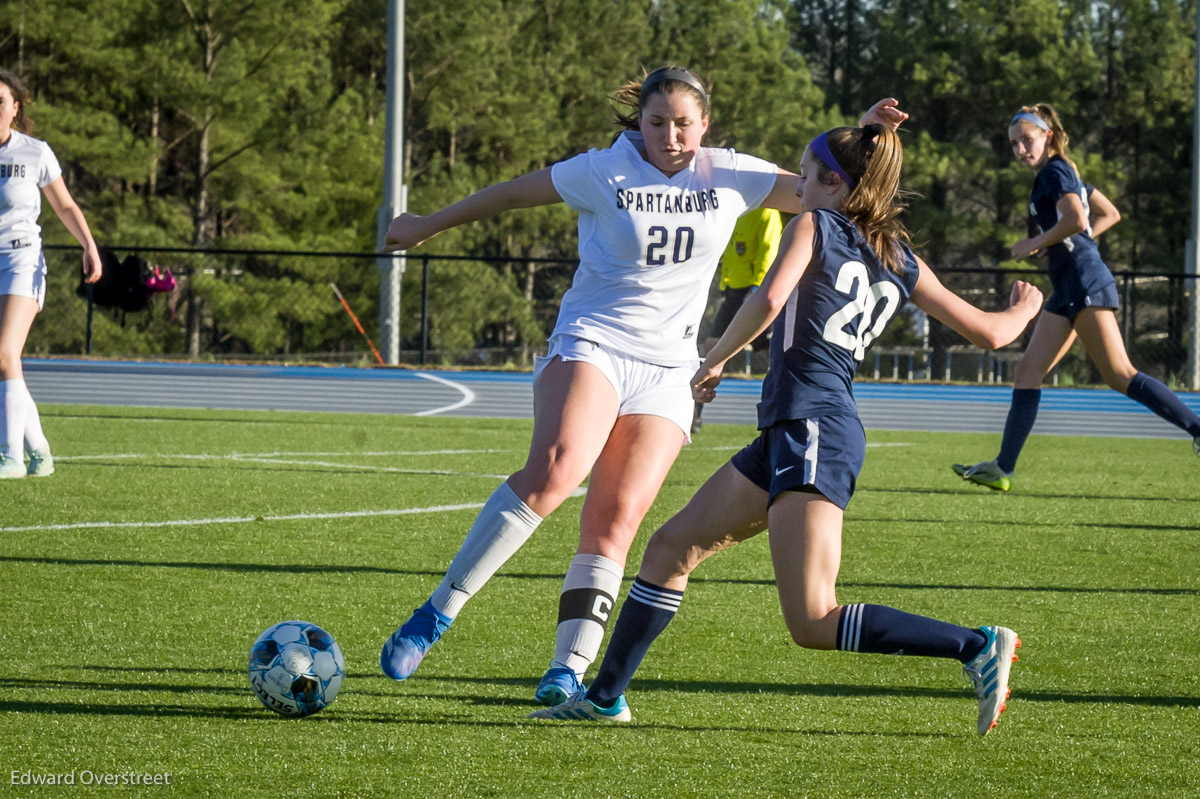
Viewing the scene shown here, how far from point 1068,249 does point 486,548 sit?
18.4 ft

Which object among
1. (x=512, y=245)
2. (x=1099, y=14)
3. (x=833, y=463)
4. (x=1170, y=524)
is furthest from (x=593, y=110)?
(x=833, y=463)

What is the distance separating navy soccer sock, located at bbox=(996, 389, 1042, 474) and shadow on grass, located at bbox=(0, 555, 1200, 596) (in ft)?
9.03

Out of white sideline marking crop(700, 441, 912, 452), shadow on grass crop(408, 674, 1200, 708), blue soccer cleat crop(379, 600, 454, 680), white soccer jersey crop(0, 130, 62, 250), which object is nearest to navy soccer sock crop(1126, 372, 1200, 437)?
white sideline marking crop(700, 441, 912, 452)

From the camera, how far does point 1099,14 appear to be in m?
55.6

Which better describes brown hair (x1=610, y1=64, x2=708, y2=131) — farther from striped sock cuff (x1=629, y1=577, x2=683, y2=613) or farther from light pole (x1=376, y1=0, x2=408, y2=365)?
light pole (x1=376, y1=0, x2=408, y2=365)

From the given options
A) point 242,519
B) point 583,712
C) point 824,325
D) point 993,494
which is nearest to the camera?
point 824,325

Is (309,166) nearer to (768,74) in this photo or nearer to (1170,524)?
(768,74)

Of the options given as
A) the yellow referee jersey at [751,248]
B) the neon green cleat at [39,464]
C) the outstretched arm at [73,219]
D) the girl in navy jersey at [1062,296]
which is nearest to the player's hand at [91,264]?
A: the outstretched arm at [73,219]

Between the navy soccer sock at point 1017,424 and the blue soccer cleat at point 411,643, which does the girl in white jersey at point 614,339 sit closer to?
the blue soccer cleat at point 411,643

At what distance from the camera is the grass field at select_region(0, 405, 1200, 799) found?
3.34m

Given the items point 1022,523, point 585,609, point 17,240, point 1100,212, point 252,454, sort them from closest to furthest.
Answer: point 585,609 < point 1022,523 < point 17,240 < point 1100,212 < point 252,454

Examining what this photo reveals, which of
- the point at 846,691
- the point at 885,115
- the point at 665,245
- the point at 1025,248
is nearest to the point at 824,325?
the point at 665,245

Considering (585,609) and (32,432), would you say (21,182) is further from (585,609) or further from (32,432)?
(585,609)

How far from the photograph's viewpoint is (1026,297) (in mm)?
4008
